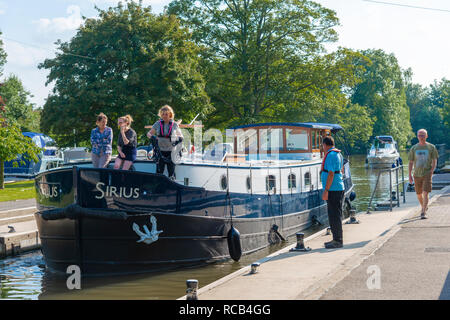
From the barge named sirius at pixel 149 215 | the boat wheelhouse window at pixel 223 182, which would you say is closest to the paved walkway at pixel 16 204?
the barge named sirius at pixel 149 215

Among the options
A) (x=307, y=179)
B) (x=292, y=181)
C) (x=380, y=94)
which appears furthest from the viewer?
(x=380, y=94)

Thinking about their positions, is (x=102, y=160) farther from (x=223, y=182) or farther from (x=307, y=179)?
(x=307, y=179)

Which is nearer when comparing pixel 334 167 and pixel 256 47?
pixel 334 167

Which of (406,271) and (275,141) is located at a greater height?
(275,141)

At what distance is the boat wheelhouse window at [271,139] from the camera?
18.4 metres

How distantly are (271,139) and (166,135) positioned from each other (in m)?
7.50

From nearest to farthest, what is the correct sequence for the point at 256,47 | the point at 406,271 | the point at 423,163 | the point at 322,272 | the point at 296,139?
the point at 406,271
the point at 322,272
the point at 423,163
the point at 296,139
the point at 256,47

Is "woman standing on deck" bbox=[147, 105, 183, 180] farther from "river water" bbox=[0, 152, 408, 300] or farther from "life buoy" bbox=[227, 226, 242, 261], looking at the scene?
"river water" bbox=[0, 152, 408, 300]

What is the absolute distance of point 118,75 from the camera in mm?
30562

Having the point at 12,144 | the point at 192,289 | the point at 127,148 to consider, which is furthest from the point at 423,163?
the point at 12,144

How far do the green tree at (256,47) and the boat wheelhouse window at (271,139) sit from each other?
19.4 meters

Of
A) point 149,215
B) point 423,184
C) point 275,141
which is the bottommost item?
point 149,215

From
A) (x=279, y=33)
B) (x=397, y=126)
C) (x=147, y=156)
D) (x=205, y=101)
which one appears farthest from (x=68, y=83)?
(x=397, y=126)

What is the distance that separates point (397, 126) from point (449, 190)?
6943cm
